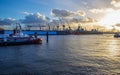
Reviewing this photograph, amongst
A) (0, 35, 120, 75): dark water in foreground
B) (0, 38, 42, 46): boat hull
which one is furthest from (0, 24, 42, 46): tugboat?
(0, 35, 120, 75): dark water in foreground

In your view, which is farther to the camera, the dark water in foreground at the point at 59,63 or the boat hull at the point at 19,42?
the boat hull at the point at 19,42

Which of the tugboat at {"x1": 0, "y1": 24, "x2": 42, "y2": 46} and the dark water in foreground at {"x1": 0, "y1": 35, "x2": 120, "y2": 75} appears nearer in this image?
the dark water in foreground at {"x1": 0, "y1": 35, "x2": 120, "y2": 75}

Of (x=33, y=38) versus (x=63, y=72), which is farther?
(x=33, y=38)

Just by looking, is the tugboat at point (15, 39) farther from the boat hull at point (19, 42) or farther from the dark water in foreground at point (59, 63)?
the dark water in foreground at point (59, 63)

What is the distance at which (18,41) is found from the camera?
3809 inches

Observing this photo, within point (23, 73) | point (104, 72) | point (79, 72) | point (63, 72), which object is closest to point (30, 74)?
point (23, 73)

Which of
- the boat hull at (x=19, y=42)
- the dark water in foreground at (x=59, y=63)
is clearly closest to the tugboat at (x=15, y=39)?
the boat hull at (x=19, y=42)

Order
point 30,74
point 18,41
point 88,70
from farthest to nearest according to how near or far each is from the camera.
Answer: point 18,41, point 88,70, point 30,74

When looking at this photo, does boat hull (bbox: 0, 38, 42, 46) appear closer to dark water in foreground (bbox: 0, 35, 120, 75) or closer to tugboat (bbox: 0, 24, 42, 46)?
tugboat (bbox: 0, 24, 42, 46)

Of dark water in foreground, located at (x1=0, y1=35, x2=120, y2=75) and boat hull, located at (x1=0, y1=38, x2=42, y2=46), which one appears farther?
boat hull, located at (x1=0, y1=38, x2=42, y2=46)

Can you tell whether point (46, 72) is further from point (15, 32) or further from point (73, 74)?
point (15, 32)

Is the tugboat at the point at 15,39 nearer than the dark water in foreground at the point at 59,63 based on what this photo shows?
No

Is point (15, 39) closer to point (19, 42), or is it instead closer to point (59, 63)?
point (19, 42)

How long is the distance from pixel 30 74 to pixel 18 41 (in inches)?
2649
